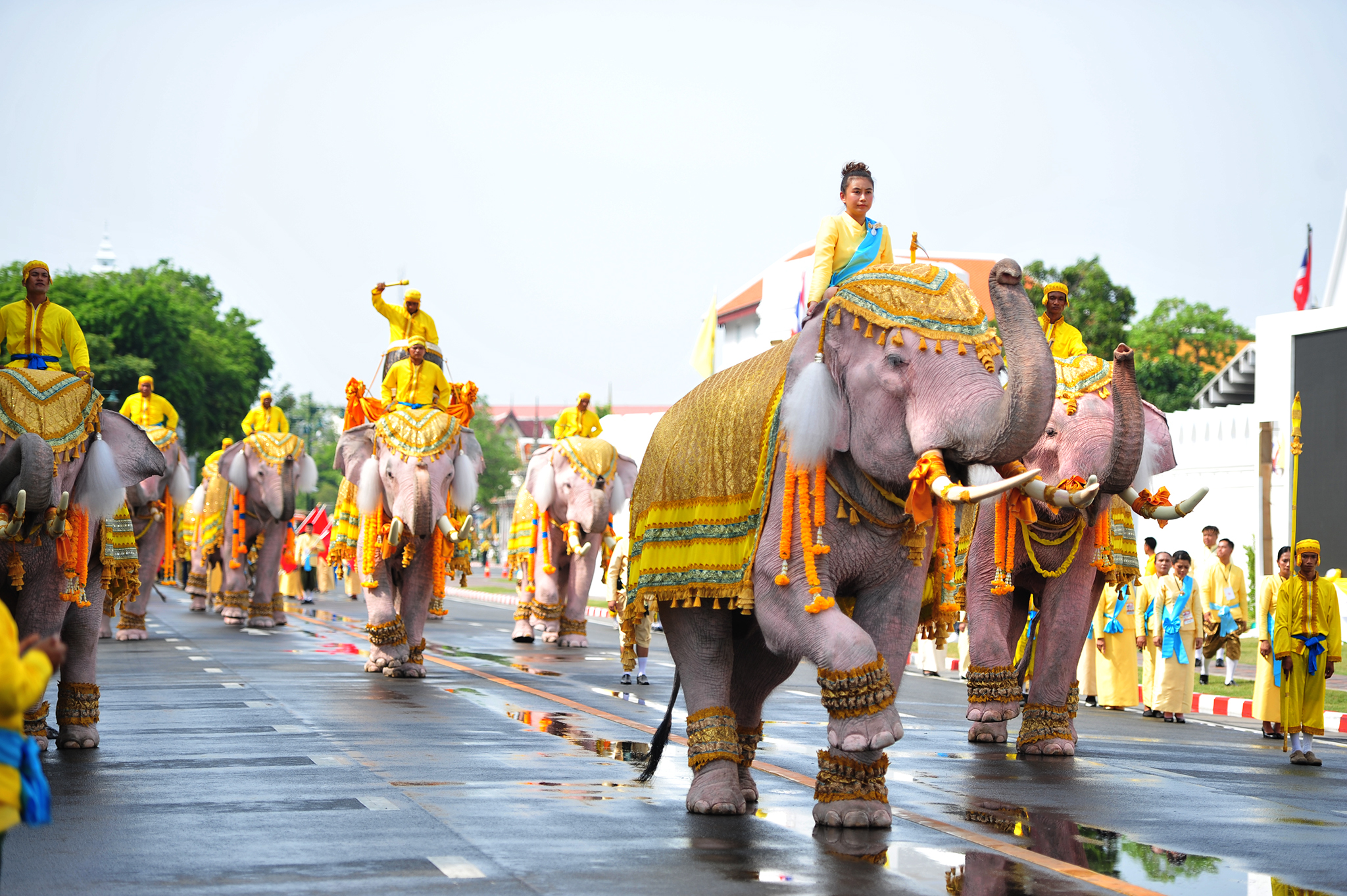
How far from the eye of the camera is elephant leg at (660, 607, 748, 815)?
784cm

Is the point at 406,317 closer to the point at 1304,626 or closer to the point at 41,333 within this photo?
the point at 41,333

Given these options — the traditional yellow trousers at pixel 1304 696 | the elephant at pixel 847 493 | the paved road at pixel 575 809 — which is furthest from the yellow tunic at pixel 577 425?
the elephant at pixel 847 493

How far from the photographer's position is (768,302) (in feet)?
151

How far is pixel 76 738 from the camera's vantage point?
33.1 ft

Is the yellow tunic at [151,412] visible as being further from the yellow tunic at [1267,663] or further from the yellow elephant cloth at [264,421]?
the yellow tunic at [1267,663]

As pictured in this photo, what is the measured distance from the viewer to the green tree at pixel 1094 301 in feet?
151

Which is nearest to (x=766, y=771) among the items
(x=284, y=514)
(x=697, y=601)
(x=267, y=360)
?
(x=697, y=601)

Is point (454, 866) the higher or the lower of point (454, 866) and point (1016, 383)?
the lower

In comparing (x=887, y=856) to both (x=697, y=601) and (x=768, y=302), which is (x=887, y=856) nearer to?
(x=697, y=601)

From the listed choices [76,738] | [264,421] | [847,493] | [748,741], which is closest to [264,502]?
[264,421]

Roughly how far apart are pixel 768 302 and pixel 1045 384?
3904 centimetres

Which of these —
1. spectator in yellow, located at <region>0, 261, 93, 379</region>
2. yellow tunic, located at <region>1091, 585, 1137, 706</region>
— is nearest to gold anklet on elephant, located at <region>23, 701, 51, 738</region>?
spectator in yellow, located at <region>0, 261, 93, 379</region>

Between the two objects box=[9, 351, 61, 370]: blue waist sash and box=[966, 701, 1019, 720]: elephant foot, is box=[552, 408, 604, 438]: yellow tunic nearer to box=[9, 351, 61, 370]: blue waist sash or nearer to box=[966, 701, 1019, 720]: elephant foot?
box=[966, 701, 1019, 720]: elephant foot

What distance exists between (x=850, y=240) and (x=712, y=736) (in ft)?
8.62
